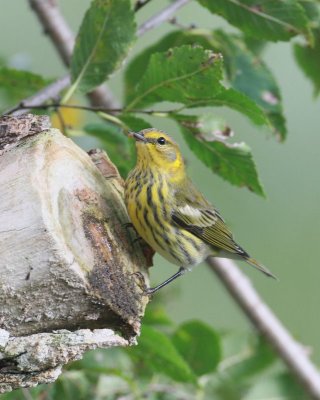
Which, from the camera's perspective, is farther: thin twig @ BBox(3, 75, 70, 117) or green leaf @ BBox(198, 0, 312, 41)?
green leaf @ BBox(198, 0, 312, 41)

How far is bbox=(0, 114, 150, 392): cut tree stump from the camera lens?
2.52 meters

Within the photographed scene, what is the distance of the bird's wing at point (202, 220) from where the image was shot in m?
3.76

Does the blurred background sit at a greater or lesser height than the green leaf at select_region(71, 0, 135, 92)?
lesser

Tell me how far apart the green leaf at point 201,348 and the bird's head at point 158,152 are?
0.76m

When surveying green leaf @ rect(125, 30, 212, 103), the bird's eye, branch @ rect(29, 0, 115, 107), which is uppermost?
branch @ rect(29, 0, 115, 107)

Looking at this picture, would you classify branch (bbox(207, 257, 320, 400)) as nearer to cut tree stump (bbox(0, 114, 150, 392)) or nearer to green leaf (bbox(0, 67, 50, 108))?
green leaf (bbox(0, 67, 50, 108))

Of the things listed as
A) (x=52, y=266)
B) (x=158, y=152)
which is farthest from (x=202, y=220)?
(x=52, y=266)

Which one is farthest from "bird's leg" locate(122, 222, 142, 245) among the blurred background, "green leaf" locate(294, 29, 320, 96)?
the blurred background

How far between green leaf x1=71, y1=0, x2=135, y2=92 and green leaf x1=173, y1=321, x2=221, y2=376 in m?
1.36

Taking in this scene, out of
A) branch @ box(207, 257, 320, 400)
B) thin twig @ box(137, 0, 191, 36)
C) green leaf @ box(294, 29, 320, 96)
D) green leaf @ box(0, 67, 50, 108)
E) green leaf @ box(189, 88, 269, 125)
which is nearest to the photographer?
green leaf @ box(189, 88, 269, 125)

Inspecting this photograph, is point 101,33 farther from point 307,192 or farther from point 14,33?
point 307,192

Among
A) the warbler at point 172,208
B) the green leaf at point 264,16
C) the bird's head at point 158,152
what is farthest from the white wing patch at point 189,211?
the green leaf at point 264,16

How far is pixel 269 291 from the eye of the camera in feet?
29.2

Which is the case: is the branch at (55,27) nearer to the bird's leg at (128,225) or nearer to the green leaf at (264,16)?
the green leaf at (264,16)
